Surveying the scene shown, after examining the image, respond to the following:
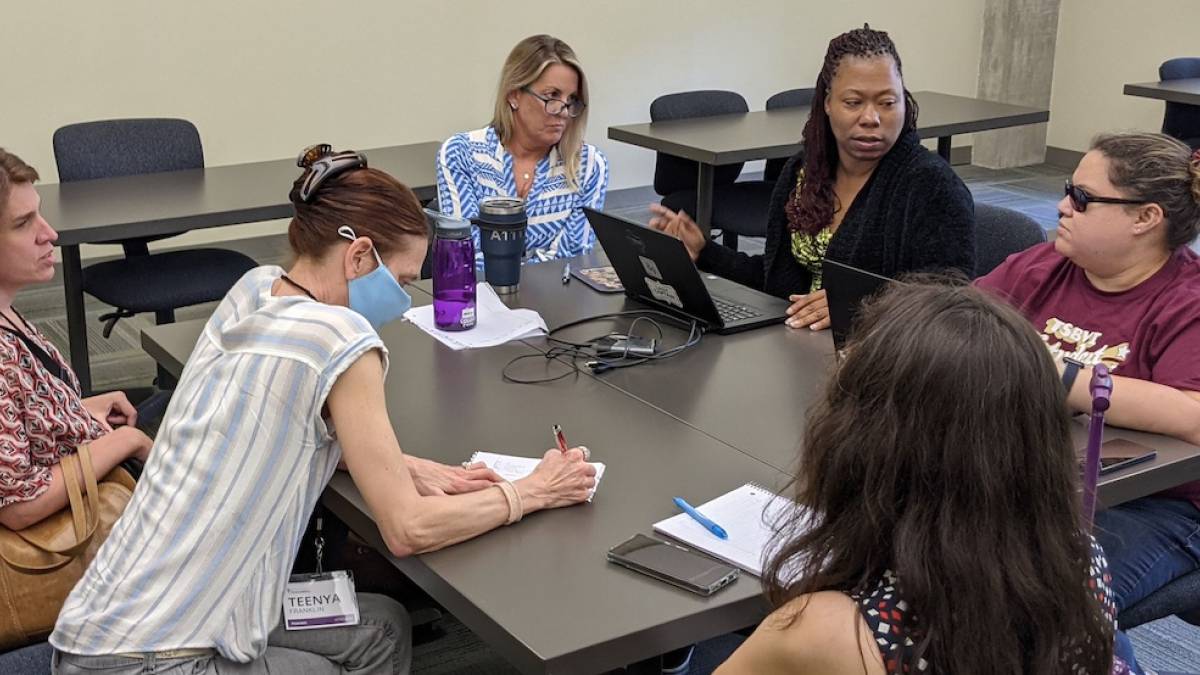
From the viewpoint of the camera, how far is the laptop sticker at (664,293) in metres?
2.78

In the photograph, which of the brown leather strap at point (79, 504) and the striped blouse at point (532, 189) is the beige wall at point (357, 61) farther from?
the brown leather strap at point (79, 504)

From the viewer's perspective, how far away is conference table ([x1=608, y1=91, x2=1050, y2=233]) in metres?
4.87

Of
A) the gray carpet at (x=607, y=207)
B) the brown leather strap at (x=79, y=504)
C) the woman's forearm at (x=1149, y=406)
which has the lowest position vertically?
the gray carpet at (x=607, y=207)

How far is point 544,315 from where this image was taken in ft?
9.40

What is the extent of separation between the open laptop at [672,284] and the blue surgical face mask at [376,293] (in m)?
0.74

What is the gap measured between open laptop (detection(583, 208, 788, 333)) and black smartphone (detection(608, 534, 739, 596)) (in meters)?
0.97

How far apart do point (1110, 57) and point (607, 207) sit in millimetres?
3470

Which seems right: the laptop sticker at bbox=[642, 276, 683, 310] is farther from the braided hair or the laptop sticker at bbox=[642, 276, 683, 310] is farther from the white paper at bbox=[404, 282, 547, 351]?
the braided hair

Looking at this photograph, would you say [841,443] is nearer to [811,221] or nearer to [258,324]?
[258,324]

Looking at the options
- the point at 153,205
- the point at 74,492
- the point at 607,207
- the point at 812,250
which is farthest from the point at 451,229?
the point at 607,207

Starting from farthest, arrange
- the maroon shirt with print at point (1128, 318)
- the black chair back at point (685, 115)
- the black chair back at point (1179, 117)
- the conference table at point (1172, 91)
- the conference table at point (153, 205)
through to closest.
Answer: the black chair back at point (1179, 117) < the conference table at point (1172, 91) < the black chair back at point (685, 115) < the conference table at point (153, 205) < the maroon shirt with print at point (1128, 318)

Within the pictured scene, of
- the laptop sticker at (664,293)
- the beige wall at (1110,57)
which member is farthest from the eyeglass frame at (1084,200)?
the beige wall at (1110,57)

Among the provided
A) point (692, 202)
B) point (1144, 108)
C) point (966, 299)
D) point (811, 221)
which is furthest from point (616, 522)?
point (1144, 108)

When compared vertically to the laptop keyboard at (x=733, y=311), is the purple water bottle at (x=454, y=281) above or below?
above
